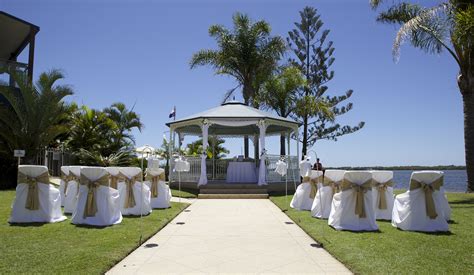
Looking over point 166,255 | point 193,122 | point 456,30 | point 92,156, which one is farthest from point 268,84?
point 166,255

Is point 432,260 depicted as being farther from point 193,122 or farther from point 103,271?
point 193,122

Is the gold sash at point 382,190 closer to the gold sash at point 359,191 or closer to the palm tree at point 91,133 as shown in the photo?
the gold sash at point 359,191

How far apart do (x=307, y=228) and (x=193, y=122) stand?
10.7 m

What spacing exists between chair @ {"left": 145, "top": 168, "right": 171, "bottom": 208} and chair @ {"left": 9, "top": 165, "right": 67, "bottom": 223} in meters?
3.10

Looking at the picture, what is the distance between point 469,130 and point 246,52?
42.4 ft

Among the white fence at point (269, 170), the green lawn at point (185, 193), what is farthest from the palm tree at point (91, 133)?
the green lawn at point (185, 193)

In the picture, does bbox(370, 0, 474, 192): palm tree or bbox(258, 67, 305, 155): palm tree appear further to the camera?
bbox(258, 67, 305, 155): palm tree

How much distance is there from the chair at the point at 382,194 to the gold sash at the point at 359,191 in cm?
167

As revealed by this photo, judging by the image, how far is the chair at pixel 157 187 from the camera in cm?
1092

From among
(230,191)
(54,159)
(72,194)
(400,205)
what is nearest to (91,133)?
(54,159)

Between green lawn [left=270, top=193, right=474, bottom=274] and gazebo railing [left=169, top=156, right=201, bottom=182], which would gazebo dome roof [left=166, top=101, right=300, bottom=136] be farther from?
green lawn [left=270, top=193, right=474, bottom=274]

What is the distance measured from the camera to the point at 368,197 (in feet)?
24.4

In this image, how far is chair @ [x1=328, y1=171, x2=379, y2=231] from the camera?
737cm

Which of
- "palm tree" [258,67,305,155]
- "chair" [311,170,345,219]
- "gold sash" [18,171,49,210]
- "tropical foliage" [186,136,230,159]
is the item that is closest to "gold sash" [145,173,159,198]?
"gold sash" [18,171,49,210]
